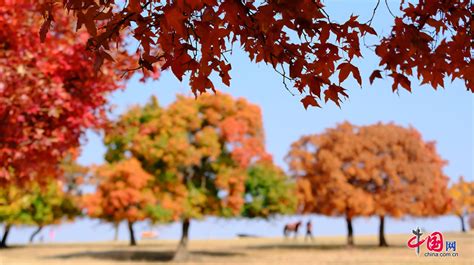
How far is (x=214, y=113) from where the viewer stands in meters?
34.0

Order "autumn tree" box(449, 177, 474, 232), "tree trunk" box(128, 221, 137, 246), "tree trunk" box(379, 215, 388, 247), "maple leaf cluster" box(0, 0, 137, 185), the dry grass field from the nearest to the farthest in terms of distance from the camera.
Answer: "maple leaf cluster" box(0, 0, 137, 185), the dry grass field, "tree trunk" box(379, 215, 388, 247), "tree trunk" box(128, 221, 137, 246), "autumn tree" box(449, 177, 474, 232)

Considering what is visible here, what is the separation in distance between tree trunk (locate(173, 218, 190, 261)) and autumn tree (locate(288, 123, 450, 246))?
9326mm

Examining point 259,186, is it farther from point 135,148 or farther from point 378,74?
point 378,74

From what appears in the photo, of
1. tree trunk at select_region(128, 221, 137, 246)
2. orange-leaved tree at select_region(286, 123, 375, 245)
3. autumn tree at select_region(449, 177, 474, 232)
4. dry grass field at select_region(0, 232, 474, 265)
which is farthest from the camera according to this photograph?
autumn tree at select_region(449, 177, 474, 232)

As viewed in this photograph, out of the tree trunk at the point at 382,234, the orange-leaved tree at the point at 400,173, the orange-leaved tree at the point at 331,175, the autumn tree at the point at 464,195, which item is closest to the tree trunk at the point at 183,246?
the orange-leaved tree at the point at 331,175

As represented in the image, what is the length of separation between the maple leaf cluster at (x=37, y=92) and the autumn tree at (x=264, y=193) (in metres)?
23.5

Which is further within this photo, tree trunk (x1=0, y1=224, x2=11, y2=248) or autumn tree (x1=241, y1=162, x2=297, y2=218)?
tree trunk (x1=0, y1=224, x2=11, y2=248)

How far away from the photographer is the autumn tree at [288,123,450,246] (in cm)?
3978

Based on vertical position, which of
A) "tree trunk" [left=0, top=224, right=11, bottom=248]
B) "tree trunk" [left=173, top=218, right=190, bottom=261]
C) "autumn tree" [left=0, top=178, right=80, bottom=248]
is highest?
"autumn tree" [left=0, top=178, right=80, bottom=248]

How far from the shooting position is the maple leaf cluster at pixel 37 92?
11.2 m

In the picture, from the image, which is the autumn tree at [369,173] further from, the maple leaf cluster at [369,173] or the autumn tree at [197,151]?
the autumn tree at [197,151]

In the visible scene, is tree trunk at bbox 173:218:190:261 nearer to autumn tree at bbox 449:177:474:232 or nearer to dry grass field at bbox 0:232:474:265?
dry grass field at bbox 0:232:474:265

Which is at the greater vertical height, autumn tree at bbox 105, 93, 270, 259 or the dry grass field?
autumn tree at bbox 105, 93, 270, 259

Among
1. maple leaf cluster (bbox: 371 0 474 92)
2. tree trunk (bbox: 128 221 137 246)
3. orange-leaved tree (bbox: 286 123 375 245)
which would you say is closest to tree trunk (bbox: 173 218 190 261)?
orange-leaved tree (bbox: 286 123 375 245)
